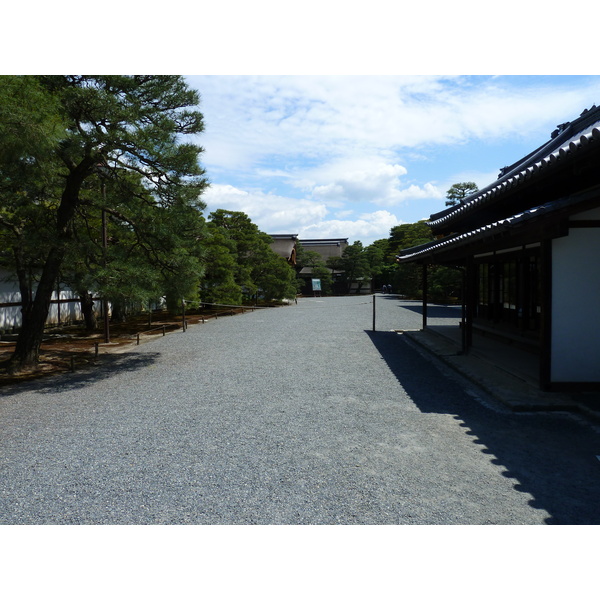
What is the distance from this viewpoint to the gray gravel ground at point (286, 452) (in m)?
2.94

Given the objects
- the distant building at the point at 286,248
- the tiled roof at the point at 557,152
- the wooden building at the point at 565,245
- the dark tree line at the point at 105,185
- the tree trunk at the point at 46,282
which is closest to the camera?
the tiled roof at the point at 557,152

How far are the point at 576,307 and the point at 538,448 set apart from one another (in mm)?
2379

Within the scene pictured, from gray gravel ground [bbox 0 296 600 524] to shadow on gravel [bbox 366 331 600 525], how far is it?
0.02 m

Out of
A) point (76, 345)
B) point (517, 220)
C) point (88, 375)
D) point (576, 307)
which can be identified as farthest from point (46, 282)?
point (576, 307)

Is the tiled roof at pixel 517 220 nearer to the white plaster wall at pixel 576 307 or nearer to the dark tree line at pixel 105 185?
the white plaster wall at pixel 576 307

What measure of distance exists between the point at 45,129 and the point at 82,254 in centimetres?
247

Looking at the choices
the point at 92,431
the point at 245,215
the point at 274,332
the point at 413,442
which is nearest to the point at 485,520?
the point at 413,442

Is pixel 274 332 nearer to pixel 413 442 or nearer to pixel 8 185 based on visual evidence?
pixel 8 185

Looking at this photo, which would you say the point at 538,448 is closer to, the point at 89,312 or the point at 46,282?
the point at 46,282

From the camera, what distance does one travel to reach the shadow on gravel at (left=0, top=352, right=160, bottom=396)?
672 centimetres

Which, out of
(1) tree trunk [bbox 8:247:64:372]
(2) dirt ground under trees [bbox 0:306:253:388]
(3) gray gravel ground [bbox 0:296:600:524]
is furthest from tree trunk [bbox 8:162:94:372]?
(3) gray gravel ground [bbox 0:296:600:524]

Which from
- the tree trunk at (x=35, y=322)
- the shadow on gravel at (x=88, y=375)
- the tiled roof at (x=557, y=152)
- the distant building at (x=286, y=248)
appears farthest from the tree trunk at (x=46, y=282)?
the distant building at (x=286, y=248)

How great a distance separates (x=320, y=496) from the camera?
10.1 ft

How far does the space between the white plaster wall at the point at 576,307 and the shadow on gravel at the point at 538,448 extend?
1001 millimetres
